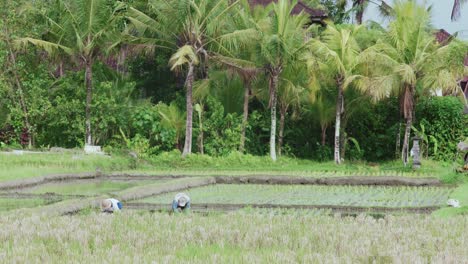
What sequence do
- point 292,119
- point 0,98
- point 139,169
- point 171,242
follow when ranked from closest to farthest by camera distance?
point 171,242 < point 139,169 < point 0,98 < point 292,119

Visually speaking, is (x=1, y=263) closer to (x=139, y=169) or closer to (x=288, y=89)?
(x=139, y=169)

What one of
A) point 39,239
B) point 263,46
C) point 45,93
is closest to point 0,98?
point 45,93

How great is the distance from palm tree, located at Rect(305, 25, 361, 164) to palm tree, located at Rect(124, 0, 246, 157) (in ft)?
6.76

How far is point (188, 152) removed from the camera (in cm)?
1941

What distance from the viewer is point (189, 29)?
19.2 metres

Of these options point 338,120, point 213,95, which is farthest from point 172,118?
point 338,120

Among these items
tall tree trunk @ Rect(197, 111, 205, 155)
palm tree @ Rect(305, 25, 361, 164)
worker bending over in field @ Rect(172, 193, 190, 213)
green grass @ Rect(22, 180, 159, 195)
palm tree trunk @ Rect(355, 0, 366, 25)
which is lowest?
green grass @ Rect(22, 180, 159, 195)

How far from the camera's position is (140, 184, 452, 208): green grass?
1072 centimetres

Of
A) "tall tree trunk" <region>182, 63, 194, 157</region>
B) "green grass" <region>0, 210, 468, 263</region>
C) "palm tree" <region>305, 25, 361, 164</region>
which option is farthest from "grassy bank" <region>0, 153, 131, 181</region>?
"green grass" <region>0, 210, 468, 263</region>

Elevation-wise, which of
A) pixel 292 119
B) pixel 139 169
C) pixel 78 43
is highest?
pixel 78 43

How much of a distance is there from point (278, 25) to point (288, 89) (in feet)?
6.17

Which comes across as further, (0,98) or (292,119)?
(292,119)

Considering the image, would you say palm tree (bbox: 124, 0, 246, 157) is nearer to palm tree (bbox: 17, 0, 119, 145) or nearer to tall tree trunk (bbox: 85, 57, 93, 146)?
palm tree (bbox: 17, 0, 119, 145)

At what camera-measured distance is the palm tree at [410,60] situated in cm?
1769
